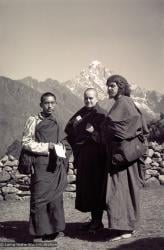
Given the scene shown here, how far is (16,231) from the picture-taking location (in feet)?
18.8

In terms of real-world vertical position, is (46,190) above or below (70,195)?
above

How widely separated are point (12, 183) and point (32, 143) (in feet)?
14.4

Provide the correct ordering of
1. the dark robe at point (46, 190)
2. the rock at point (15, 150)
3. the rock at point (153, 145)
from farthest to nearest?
the rock at point (153, 145), the rock at point (15, 150), the dark robe at point (46, 190)

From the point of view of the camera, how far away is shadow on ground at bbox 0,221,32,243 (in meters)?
5.25

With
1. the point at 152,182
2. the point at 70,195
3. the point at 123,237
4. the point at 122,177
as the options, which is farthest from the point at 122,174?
the point at 152,182

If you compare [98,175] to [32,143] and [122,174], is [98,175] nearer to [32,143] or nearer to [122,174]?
[122,174]

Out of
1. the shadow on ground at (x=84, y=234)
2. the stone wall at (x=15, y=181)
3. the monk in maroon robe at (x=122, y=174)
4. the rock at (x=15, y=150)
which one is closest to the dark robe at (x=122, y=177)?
the monk in maroon robe at (x=122, y=174)

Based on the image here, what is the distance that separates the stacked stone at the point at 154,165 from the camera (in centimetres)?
963

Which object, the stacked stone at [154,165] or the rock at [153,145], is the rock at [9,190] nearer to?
the stacked stone at [154,165]

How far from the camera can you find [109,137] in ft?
16.4

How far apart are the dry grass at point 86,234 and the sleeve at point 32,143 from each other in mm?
1180

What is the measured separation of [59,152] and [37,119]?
1.75 ft

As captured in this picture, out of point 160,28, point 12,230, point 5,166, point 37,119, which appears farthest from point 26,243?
point 5,166

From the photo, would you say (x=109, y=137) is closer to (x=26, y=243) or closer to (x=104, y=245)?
(x=104, y=245)
